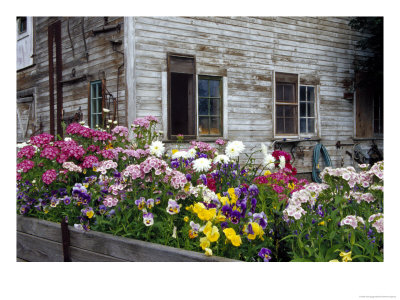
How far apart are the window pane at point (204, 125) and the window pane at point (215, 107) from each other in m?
0.18

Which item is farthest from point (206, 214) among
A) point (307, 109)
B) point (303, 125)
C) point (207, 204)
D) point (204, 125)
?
point (307, 109)

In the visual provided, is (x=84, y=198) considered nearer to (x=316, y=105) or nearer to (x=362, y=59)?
(x=316, y=105)

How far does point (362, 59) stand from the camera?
10633 millimetres

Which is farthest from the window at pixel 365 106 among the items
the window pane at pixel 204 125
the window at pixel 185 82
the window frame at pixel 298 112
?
the window at pixel 185 82

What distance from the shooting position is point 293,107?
31.2ft

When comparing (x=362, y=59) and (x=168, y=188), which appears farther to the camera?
(x=362, y=59)

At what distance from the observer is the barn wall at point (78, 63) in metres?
7.62

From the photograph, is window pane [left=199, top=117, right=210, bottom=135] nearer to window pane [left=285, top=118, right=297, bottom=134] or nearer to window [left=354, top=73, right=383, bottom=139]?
window pane [left=285, top=118, right=297, bottom=134]

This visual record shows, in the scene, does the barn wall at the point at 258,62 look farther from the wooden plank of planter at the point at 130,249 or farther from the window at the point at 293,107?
the wooden plank of planter at the point at 130,249

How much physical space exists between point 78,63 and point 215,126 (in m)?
2.86

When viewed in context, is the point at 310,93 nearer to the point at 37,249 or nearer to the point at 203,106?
the point at 203,106
